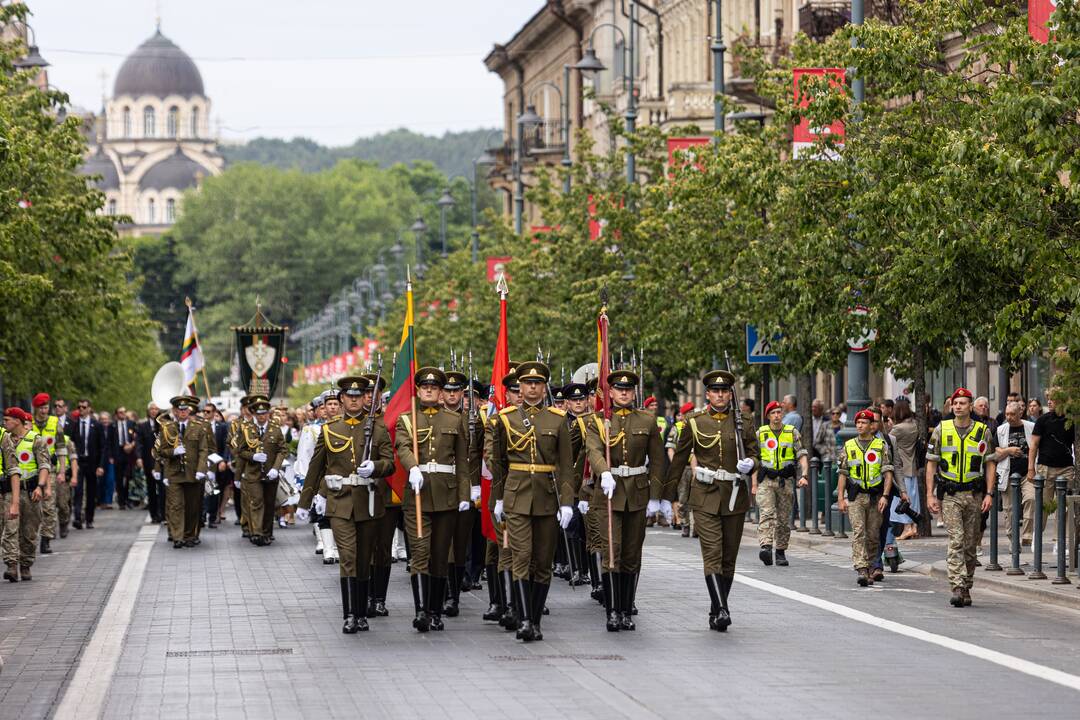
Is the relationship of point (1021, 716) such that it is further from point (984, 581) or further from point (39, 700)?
point (984, 581)

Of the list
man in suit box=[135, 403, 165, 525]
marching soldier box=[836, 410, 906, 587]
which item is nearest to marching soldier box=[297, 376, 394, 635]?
marching soldier box=[836, 410, 906, 587]

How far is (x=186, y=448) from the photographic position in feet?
89.9

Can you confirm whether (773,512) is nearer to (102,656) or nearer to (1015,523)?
(1015,523)

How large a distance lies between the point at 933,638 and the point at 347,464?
4268 millimetres

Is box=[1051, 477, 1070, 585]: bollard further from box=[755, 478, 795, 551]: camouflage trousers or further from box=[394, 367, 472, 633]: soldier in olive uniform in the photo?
box=[394, 367, 472, 633]: soldier in olive uniform

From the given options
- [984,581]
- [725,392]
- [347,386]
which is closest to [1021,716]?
[725,392]

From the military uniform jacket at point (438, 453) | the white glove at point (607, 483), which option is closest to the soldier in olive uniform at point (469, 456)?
the military uniform jacket at point (438, 453)

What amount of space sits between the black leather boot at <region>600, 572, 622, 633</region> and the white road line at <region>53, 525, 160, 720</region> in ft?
11.0

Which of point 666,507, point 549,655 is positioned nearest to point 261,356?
point 666,507

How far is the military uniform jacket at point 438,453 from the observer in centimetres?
1591

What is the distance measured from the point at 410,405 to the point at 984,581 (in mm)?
6293

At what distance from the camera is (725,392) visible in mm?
16438

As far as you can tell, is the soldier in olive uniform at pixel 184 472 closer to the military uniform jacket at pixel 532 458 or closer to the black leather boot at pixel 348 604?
the black leather boot at pixel 348 604

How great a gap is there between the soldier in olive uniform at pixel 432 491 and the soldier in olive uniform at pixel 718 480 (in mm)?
1530
